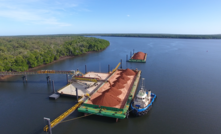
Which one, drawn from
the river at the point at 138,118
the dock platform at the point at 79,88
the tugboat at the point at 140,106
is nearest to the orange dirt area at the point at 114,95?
the tugboat at the point at 140,106

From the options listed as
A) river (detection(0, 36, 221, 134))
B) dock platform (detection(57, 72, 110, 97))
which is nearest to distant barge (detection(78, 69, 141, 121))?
river (detection(0, 36, 221, 134))

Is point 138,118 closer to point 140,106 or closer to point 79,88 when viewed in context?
point 140,106

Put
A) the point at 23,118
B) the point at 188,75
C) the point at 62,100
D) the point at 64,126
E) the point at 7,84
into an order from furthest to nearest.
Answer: the point at 188,75, the point at 7,84, the point at 62,100, the point at 23,118, the point at 64,126

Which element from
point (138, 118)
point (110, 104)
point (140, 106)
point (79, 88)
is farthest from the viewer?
point (79, 88)

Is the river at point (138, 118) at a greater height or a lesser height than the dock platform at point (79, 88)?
lesser

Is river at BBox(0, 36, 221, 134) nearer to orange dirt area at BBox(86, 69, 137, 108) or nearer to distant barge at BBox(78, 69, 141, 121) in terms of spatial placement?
distant barge at BBox(78, 69, 141, 121)

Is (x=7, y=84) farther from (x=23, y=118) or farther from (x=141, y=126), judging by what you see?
(x=141, y=126)

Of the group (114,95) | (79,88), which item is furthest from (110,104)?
(79,88)

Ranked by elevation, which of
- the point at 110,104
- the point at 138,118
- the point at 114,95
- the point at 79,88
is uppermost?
the point at 114,95

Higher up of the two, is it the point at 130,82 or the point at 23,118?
the point at 130,82

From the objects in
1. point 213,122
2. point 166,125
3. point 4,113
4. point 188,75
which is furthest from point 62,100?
point 188,75

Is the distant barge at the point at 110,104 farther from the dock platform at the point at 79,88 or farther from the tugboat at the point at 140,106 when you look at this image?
the dock platform at the point at 79,88
